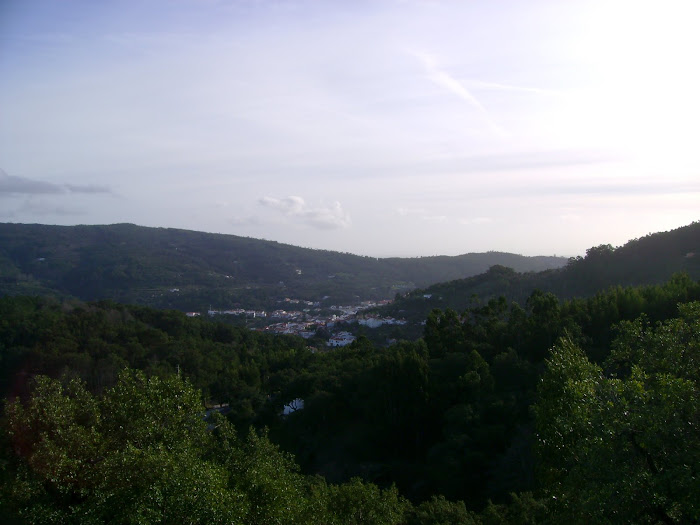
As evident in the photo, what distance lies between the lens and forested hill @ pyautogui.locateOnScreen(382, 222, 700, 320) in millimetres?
40625

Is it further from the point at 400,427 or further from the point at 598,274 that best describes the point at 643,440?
the point at 598,274

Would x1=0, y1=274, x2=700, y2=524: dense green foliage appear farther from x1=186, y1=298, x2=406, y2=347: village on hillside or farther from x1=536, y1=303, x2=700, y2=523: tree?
x1=186, y1=298, x2=406, y2=347: village on hillside

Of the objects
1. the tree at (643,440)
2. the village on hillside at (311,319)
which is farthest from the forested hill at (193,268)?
the tree at (643,440)

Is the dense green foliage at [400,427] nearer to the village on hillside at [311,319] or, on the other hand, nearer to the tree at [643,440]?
the tree at [643,440]

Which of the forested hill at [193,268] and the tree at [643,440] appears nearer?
the tree at [643,440]

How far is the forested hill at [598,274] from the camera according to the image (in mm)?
40625

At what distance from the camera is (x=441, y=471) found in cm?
1803

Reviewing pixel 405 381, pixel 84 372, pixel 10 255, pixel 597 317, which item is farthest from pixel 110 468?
Result: pixel 10 255

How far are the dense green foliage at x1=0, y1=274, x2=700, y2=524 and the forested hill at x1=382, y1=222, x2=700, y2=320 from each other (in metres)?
13.6

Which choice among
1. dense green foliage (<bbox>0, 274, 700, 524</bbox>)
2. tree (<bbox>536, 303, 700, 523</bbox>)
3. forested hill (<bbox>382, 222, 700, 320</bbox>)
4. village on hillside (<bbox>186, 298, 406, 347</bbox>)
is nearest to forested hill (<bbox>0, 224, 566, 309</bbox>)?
village on hillside (<bbox>186, 298, 406, 347</bbox>)

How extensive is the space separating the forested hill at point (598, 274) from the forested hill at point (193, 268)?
36.8 meters

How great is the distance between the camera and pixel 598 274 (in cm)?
4428

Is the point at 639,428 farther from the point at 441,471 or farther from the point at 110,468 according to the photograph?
the point at 441,471

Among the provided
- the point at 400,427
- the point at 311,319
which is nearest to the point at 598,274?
the point at 400,427
